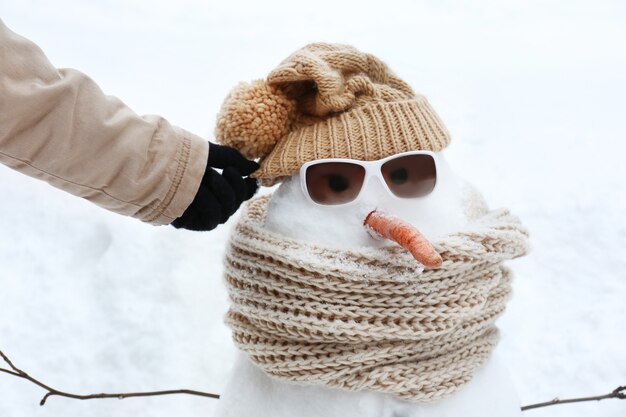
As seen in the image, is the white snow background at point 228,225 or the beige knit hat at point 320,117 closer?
the beige knit hat at point 320,117

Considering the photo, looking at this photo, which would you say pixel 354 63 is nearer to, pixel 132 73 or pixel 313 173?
pixel 313 173

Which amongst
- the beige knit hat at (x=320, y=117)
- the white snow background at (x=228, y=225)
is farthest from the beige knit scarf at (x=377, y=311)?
the white snow background at (x=228, y=225)

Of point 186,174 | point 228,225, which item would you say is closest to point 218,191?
point 186,174

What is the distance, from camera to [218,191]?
76cm

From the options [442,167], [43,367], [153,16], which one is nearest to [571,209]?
[442,167]

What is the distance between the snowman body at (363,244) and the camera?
29.1 inches

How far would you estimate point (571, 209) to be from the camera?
57.8 inches

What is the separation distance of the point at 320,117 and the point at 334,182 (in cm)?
10

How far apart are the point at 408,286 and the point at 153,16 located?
1.63 metres

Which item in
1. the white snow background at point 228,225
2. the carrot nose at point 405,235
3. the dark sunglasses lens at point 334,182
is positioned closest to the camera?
the carrot nose at point 405,235

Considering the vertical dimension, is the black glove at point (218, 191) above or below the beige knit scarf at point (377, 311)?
above

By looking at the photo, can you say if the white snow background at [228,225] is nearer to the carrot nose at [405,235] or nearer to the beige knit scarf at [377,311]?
the beige knit scarf at [377,311]

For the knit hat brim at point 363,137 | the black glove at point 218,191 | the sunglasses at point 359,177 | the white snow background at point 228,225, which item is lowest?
the white snow background at point 228,225

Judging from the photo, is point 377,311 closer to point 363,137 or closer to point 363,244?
point 363,244
